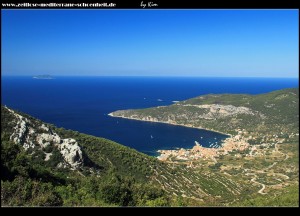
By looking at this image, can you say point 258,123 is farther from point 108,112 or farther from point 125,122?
point 108,112

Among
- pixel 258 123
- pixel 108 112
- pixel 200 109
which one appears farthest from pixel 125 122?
pixel 258 123

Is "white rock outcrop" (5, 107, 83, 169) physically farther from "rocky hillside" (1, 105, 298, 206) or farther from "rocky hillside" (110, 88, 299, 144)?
"rocky hillside" (110, 88, 299, 144)

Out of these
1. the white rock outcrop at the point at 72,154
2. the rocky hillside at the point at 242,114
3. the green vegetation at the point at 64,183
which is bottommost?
the rocky hillside at the point at 242,114

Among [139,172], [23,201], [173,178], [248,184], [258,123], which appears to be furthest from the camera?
[258,123]

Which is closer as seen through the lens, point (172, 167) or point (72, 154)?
point (72, 154)

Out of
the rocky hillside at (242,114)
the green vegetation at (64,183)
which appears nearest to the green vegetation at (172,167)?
the green vegetation at (64,183)

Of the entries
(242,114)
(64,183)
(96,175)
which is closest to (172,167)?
(96,175)

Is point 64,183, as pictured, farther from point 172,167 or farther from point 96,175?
point 172,167

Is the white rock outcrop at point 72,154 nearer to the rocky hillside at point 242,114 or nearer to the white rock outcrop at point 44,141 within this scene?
the white rock outcrop at point 44,141
